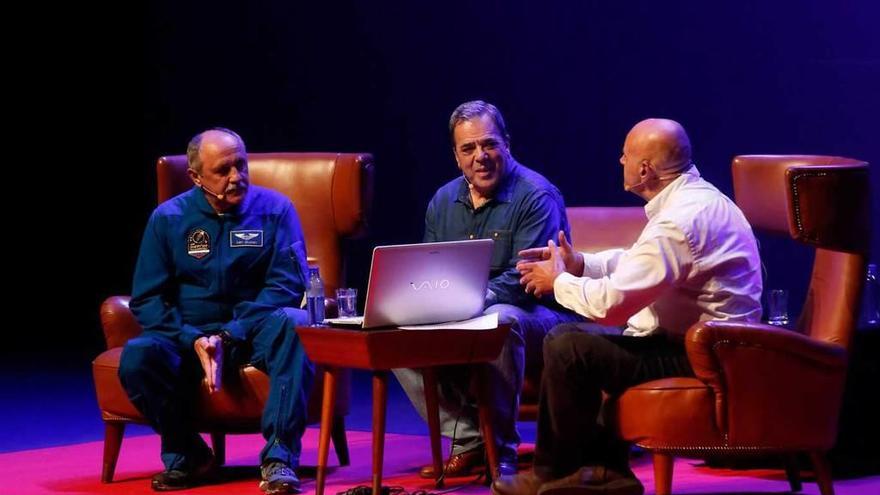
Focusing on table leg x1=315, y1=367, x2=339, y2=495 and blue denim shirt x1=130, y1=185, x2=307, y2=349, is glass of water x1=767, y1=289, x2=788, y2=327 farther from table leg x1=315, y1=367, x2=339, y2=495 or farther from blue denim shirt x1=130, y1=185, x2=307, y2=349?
blue denim shirt x1=130, y1=185, x2=307, y2=349

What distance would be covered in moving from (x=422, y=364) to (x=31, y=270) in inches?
200

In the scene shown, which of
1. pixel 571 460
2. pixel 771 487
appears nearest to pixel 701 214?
pixel 571 460

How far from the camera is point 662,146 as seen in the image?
3.95 meters

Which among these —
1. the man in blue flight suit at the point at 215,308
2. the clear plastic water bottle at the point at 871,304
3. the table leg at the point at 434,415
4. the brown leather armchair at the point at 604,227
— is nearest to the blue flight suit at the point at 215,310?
the man in blue flight suit at the point at 215,308

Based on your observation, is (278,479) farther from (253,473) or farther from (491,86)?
(491,86)

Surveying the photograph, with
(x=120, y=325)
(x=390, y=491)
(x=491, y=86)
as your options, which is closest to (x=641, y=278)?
(x=390, y=491)

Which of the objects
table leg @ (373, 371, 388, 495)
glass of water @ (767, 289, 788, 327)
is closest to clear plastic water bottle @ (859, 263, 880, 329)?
glass of water @ (767, 289, 788, 327)

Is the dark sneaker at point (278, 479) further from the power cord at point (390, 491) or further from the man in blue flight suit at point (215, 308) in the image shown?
the power cord at point (390, 491)

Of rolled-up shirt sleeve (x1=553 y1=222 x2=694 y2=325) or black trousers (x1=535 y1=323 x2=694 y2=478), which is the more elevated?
rolled-up shirt sleeve (x1=553 y1=222 x2=694 y2=325)

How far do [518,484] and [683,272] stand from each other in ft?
2.56

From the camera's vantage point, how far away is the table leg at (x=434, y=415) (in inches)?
176

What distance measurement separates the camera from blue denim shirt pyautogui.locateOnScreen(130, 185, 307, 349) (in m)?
4.80

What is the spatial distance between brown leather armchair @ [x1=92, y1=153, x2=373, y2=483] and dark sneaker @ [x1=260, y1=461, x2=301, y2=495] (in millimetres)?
210

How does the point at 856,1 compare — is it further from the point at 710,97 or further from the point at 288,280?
the point at 288,280
